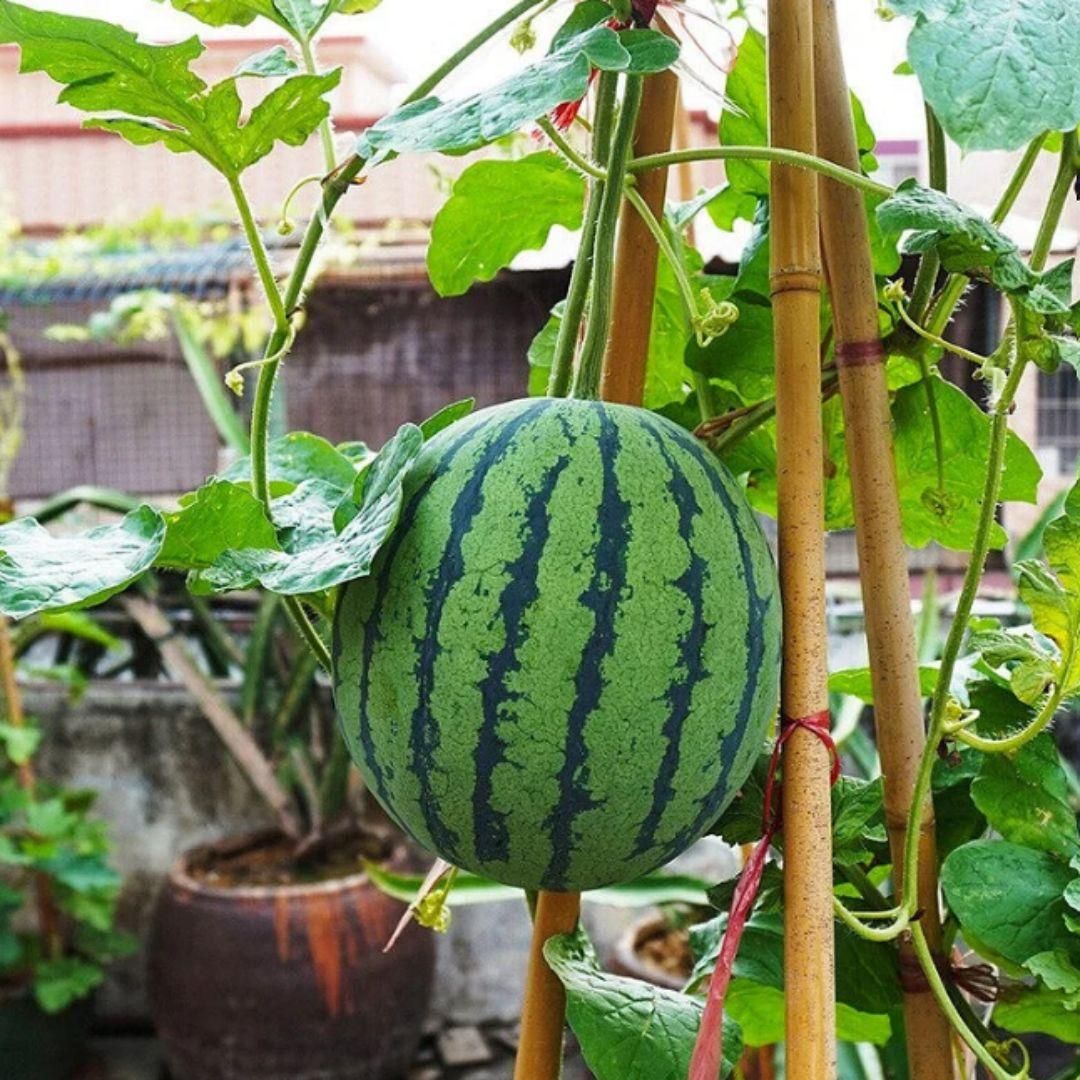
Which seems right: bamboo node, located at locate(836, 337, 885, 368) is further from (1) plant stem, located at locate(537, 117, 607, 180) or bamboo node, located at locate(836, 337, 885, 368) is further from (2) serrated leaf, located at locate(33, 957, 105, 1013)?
(2) serrated leaf, located at locate(33, 957, 105, 1013)

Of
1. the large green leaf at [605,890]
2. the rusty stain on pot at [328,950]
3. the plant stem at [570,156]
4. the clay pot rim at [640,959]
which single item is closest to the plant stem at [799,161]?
the plant stem at [570,156]

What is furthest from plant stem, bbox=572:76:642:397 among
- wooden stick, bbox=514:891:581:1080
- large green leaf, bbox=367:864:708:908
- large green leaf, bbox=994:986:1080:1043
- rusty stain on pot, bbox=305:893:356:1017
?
rusty stain on pot, bbox=305:893:356:1017

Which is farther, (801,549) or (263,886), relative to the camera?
(263,886)

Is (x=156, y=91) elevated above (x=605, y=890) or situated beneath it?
elevated above

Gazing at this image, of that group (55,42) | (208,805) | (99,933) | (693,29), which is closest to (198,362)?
(208,805)

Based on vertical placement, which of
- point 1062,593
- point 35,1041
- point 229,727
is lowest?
point 35,1041

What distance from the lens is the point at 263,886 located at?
2.23m

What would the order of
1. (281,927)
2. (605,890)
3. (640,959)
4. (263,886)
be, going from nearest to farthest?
(605,890) < (640,959) < (281,927) < (263,886)

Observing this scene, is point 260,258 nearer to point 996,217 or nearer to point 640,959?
point 996,217

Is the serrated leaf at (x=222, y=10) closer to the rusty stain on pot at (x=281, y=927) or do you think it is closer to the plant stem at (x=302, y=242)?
the plant stem at (x=302, y=242)

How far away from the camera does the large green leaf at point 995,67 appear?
331 millimetres

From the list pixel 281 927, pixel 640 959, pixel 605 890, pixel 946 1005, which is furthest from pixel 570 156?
pixel 281 927

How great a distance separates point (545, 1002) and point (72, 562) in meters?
0.27

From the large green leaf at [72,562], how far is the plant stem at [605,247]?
6.7 inches
